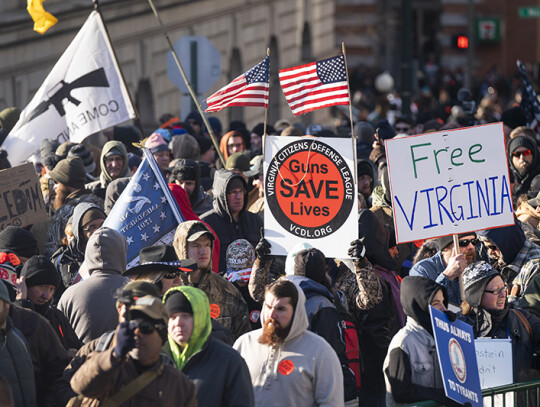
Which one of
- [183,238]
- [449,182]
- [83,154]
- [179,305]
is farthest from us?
[83,154]

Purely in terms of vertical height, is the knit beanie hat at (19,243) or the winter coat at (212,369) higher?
the knit beanie hat at (19,243)

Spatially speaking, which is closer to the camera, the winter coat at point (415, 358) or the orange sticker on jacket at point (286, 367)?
the orange sticker on jacket at point (286, 367)

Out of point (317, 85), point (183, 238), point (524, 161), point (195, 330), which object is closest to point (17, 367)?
point (195, 330)

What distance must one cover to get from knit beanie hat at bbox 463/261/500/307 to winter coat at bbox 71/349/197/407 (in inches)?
93.9

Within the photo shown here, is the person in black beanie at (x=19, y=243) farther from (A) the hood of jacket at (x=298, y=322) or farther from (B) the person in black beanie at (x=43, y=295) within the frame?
A: (A) the hood of jacket at (x=298, y=322)

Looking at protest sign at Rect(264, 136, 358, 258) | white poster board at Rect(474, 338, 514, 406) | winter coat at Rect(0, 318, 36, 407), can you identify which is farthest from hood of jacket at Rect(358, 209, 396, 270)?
winter coat at Rect(0, 318, 36, 407)

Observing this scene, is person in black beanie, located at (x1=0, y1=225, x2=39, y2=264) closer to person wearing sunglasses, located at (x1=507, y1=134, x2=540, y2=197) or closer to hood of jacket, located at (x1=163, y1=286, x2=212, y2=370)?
hood of jacket, located at (x1=163, y1=286, x2=212, y2=370)

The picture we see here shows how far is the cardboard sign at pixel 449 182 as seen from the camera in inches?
300

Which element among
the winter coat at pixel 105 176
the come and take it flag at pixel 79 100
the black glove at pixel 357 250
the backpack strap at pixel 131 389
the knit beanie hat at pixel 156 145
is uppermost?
the come and take it flag at pixel 79 100

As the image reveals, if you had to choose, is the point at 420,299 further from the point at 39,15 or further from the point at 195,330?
the point at 39,15

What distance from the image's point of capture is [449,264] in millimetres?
7414

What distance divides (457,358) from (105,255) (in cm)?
204

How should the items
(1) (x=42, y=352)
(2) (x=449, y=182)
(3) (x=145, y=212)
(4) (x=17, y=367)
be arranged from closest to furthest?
(4) (x=17, y=367) < (1) (x=42, y=352) < (2) (x=449, y=182) < (3) (x=145, y=212)

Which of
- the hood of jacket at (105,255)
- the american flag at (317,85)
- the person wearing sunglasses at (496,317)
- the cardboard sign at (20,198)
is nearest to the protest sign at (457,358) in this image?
the person wearing sunglasses at (496,317)
